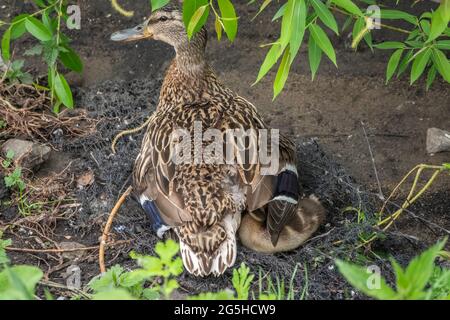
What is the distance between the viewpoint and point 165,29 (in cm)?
559

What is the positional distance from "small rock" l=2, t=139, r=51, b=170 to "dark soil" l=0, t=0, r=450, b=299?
0.30 feet

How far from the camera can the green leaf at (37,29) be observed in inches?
203

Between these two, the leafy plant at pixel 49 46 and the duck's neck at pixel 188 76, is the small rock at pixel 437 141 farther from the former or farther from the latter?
the leafy plant at pixel 49 46

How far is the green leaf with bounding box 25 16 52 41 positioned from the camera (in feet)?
16.9

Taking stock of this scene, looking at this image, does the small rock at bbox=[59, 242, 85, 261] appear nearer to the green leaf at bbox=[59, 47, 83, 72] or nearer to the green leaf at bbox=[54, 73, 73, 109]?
the green leaf at bbox=[54, 73, 73, 109]

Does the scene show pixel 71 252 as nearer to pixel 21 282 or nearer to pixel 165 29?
pixel 165 29

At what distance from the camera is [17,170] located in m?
5.30

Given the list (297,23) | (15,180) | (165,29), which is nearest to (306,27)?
(297,23)

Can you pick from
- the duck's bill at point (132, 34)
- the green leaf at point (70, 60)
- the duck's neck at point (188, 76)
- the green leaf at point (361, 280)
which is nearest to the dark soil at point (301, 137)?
the green leaf at point (70, 60)

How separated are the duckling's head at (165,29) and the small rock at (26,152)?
2.98 ft

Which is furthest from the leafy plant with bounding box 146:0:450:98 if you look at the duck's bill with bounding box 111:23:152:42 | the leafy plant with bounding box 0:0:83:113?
the leafy plant with bounding box 0:0:83:113

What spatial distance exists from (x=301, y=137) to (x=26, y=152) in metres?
1.92

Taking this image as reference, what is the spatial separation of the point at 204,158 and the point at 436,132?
1968mm
